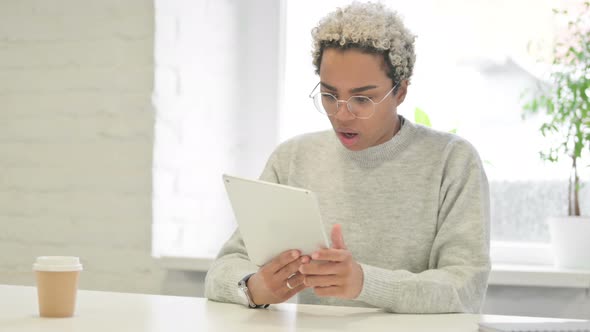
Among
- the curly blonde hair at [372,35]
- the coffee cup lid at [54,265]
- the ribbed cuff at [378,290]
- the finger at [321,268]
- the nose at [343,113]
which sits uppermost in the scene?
the curly blonde hair at [372,35]

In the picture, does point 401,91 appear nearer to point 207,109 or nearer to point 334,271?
point 334,271

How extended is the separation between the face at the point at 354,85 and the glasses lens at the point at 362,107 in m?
0.01

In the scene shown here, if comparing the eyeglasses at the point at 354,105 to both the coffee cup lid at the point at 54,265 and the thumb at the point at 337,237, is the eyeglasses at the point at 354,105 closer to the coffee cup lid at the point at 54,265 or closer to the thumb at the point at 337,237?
the thumb at the point at 337,237

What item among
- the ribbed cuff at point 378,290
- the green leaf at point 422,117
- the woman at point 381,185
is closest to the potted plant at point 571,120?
the green leaf at point 422,117

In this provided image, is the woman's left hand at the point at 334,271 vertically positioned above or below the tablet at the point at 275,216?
below

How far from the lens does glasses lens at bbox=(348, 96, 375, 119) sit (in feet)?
5.92

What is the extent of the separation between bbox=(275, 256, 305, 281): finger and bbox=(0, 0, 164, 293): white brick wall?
93cm

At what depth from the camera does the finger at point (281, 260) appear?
59.4 inches

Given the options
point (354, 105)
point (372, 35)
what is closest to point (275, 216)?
point (354, 105)

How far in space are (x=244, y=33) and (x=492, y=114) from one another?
848 mm

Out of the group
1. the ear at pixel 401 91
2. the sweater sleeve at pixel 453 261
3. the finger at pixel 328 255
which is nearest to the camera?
the finger at pixel 328 255

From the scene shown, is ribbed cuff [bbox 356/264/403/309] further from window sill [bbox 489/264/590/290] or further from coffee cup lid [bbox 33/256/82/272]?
window sill [bbox 489/264/590/290]

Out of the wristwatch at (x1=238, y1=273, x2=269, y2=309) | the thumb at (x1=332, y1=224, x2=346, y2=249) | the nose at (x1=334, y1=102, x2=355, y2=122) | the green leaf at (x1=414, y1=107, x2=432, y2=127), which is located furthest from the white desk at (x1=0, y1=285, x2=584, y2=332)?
the green leaf at (x1=414, y1=107, x2=432, y2=127)

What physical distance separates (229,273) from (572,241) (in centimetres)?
101
